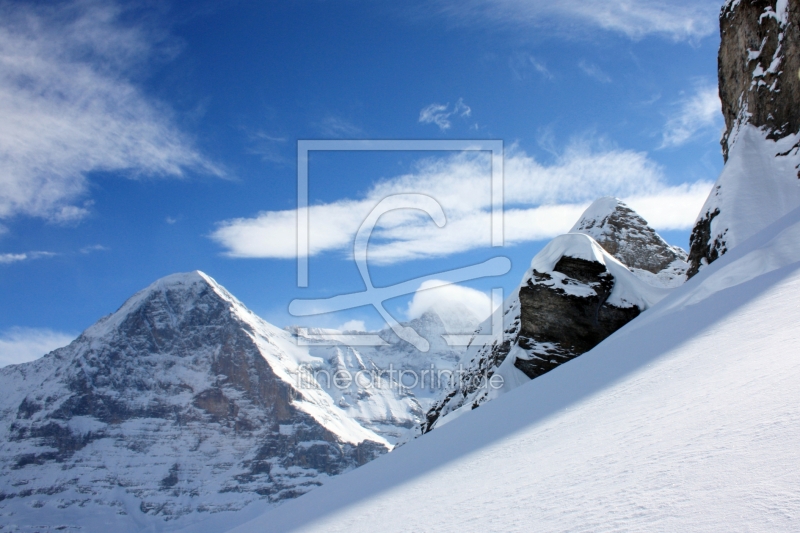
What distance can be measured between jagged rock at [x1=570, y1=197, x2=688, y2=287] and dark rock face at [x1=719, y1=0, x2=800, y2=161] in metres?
13.5

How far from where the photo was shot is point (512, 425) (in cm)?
793

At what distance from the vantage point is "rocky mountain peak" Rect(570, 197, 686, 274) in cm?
3606

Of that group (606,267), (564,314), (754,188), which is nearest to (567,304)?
(564,314)

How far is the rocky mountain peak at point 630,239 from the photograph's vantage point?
36.1 metres

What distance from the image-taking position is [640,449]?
425 centimetres

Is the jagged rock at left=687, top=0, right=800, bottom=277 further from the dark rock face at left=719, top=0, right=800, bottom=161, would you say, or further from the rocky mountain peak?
the rocky mountain peak

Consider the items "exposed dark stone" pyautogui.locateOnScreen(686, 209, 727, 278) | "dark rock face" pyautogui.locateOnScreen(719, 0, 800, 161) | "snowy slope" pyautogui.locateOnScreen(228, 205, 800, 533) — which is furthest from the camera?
"dark rock face" pyautogui.locateOnScreen(719, 0, 800, 161)

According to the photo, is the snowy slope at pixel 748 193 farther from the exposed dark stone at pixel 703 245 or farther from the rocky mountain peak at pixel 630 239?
the rocky mountain peak at pixel 630 239

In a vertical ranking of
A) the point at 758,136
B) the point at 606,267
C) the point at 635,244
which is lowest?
the point at 606,267

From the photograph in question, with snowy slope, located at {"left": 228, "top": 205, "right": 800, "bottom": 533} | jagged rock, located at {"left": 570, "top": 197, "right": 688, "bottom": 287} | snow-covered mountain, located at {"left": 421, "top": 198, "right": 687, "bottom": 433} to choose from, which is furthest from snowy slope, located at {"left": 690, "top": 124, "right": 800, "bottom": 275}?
jagged rock, located at {"left": 570, "top": 197, "right": 688, "bottom": 287}

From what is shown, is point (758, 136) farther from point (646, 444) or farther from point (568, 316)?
point (646, 444)

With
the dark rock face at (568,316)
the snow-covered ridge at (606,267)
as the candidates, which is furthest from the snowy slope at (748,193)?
the dark rock face at (568,316)

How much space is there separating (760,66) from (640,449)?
20867 mm

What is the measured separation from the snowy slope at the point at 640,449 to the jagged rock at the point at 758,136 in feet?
26.3
